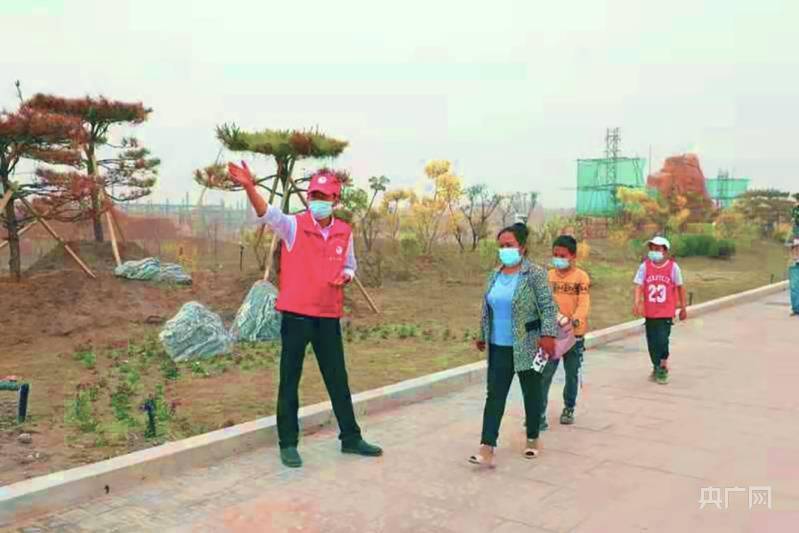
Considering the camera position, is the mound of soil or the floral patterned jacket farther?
the mound of soil

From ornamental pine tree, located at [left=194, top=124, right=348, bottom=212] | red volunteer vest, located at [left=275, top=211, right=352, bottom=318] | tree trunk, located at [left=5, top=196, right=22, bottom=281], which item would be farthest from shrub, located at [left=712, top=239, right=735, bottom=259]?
red volunteer vest, located at [left=275, top=211, right=352, bottom=318]

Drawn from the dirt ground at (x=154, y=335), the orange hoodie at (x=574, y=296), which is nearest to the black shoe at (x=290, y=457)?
the dirt ground at (x=154, y=335)

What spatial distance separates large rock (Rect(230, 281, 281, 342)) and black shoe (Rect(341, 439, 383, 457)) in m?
3.84

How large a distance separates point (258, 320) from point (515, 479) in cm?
479

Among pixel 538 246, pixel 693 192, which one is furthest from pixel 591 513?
pixel 693 192

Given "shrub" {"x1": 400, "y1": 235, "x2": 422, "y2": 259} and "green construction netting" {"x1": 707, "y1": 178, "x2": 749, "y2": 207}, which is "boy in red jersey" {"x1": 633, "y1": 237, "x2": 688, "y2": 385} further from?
"green construction netting" {"x1": 707, "y1": 178, "x2": 749, "y2": 207}

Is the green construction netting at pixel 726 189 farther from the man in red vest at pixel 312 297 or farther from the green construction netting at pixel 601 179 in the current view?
the man in red vest at pixel 312 297

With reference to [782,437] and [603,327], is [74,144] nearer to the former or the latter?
[603,327]

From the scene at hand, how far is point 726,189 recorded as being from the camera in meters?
39.8

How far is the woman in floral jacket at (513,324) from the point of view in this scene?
441cm

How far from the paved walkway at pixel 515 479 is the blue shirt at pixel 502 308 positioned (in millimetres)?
798

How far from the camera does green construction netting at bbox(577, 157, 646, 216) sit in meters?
33.8

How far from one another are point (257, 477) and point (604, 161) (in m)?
33.1

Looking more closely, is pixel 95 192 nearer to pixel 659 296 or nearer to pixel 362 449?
pixel 362 449
